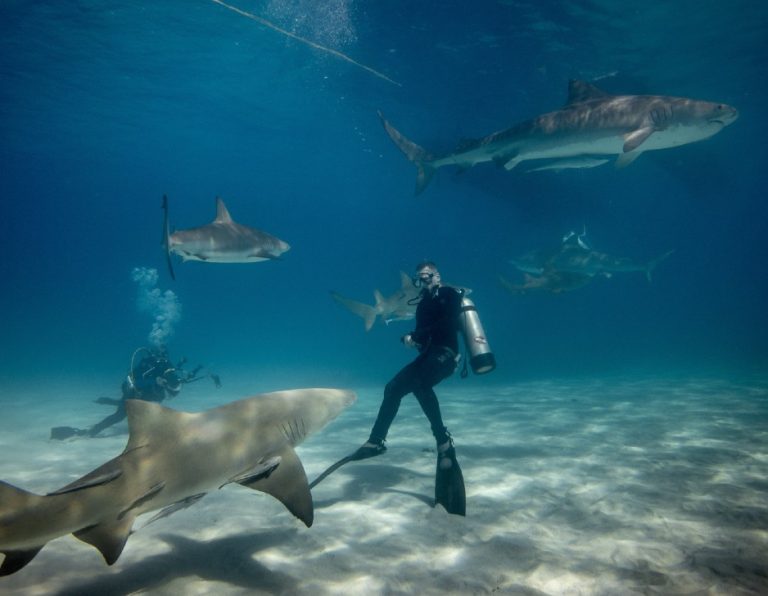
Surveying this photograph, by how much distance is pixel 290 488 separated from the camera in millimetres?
3248

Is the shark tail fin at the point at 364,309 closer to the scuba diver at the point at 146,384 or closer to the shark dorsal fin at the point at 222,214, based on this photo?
the scuba diver at the point at 146,384

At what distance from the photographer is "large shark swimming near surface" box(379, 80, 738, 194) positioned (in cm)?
690

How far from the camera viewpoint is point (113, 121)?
111ft

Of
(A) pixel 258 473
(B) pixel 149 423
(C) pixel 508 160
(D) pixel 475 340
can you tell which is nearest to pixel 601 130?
(C) pixel 508 160

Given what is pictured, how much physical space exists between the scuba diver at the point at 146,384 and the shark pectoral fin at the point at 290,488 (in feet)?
26.1

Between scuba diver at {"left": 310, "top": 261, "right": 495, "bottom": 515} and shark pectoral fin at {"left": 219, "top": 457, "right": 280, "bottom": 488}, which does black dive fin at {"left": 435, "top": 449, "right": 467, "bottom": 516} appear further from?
shark pectoral fin at {"left": 219, "top": 457, "right": 280, "bottom": 488}

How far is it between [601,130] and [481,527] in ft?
21.2

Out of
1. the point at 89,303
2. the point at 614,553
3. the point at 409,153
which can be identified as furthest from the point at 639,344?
the point at 89,303

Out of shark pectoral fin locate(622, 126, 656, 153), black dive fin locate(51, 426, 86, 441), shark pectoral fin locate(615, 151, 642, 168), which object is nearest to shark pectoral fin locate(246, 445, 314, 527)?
shark pectoral fin locate(622, 126, 656, 153)

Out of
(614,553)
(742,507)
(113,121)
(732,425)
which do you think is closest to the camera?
(614,553)

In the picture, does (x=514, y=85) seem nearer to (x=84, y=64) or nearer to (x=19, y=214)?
(x=84, y=64)

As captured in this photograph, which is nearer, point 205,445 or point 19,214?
point 205,445

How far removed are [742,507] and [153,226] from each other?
12851cm

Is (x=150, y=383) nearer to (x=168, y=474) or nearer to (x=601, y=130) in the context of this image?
(x=168, y=474)
